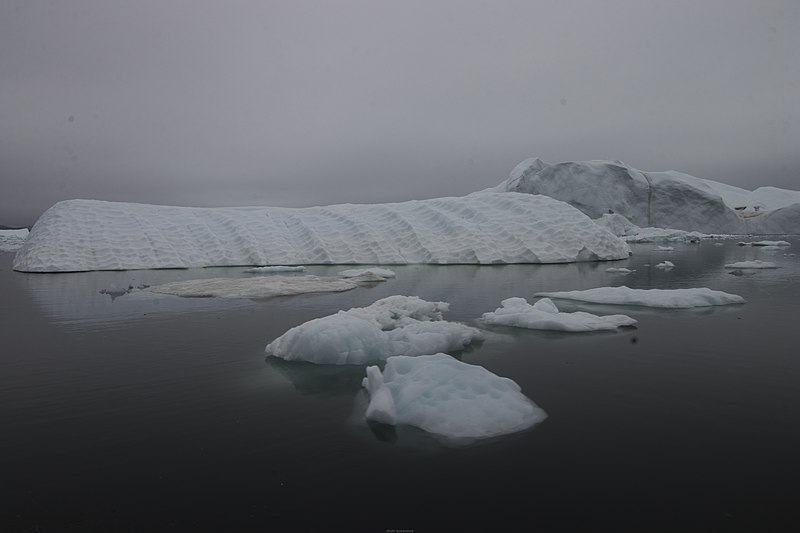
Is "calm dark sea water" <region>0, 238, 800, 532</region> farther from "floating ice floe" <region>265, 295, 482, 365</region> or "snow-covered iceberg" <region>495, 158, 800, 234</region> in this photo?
"snow-covered iceberg" <region>495, 158, 800, 234</region>

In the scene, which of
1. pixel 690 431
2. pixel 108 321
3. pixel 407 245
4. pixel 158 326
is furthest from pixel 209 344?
pixel 407 245

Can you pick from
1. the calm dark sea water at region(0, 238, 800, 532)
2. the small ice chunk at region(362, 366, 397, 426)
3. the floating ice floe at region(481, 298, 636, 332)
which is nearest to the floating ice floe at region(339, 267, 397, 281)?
the floating ice floe at region(481, 298, 636, 332)

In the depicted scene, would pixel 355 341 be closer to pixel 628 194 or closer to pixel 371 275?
pixel 371 275

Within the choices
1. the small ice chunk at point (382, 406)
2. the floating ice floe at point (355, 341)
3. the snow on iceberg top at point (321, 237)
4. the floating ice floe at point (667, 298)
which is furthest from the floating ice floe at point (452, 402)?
the snow on iceberg top at point (321, 237)

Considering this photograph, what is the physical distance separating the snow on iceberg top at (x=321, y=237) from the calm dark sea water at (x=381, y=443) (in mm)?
17913

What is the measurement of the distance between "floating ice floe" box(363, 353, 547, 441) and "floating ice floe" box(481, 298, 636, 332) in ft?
13.5

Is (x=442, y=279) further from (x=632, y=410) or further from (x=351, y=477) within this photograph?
(x=351, y=477)

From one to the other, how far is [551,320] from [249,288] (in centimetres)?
1043

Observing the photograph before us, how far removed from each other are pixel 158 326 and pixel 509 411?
26.9 feet

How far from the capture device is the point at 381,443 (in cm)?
453

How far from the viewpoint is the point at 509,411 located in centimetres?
503

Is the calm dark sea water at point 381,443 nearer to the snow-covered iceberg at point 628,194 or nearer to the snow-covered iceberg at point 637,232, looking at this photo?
the snow-covered iceberg at point 637,232

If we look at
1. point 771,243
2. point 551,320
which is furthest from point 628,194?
point 551,320

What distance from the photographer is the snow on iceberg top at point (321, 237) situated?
2606cm
